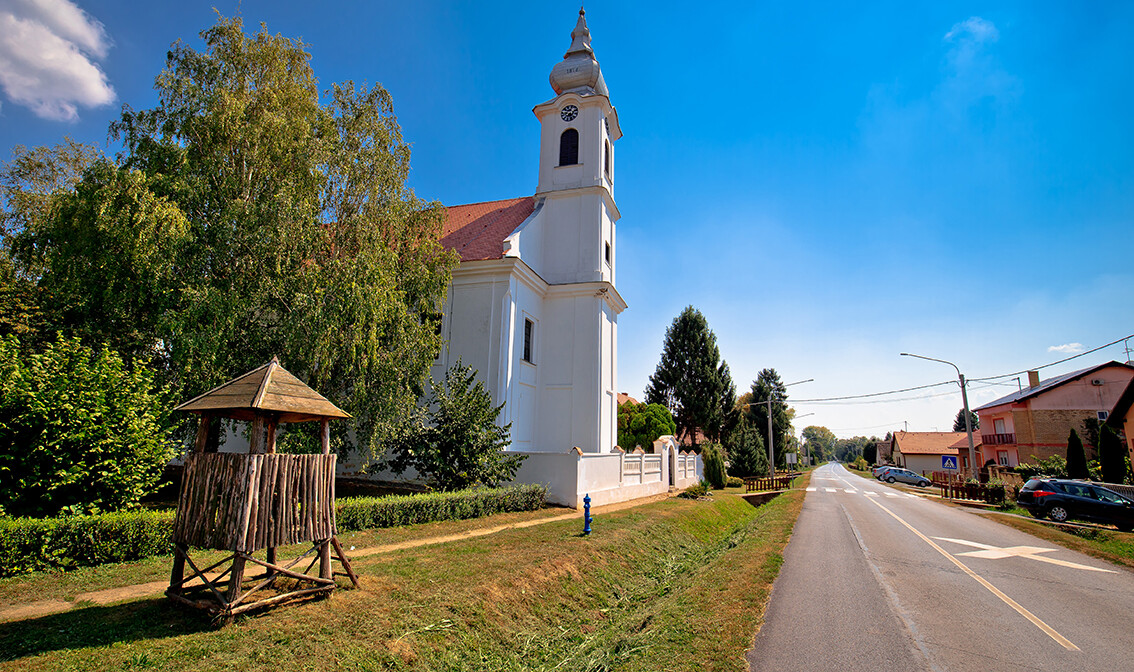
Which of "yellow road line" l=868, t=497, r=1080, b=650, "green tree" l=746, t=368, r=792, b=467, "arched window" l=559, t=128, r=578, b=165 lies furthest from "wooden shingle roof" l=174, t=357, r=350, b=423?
"green tree" l=746, t=368, r=792, b=467

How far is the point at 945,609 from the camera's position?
746 centimetres

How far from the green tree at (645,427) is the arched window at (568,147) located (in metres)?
17.3

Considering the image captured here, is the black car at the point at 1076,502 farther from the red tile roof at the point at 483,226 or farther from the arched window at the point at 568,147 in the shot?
the arched window at the point at 568,147

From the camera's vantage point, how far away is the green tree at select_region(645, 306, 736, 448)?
43.9m

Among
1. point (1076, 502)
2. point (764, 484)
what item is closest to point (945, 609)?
point (1076, 502)

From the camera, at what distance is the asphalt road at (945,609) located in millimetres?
5719

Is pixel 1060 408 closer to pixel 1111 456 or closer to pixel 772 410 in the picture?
pixel 1111 456

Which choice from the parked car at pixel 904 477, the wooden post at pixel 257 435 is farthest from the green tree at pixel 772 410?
the wooden post at pixel 257 435

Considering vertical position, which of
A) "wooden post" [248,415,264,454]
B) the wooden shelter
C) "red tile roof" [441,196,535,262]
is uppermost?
"red tile roof" [441,196,535,262]

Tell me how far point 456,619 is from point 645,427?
95.9 ft

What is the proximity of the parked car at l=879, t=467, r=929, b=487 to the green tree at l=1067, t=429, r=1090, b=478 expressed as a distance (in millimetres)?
18390

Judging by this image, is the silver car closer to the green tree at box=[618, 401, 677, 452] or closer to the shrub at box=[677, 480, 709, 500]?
the green tree at box=[618, 401, 677, 452]

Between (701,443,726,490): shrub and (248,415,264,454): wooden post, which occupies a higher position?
(248,415,264,454): wooden post

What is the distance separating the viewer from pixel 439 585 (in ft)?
25.6
